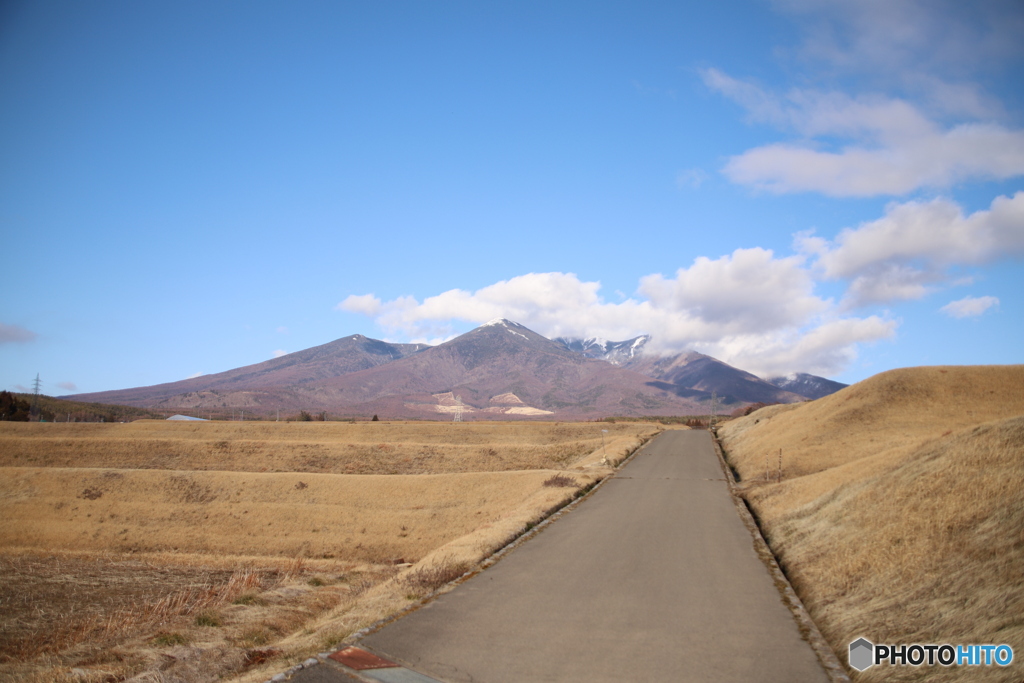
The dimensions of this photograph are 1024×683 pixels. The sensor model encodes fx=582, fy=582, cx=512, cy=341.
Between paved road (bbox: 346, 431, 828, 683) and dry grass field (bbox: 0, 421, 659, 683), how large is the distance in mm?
1566

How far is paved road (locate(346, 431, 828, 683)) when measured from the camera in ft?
29.0

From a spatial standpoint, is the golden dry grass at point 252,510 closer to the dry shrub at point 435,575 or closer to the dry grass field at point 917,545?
the dry shrub at point 435,575

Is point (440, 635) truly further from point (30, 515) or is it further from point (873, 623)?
point (30, 515)

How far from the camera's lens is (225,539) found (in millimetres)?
31906

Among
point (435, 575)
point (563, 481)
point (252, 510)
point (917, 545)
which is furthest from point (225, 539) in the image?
point (917, 545)

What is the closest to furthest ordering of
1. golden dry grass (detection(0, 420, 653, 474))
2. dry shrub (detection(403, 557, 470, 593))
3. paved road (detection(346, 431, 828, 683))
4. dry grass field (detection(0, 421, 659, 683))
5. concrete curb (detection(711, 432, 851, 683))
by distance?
paved road (detection(346, 431, 828, 683))
concrete curb (detection(711, 432, 851, 683))
dry grass field (detection(0, 421, 659, 683))
dry shrub (detection(403, 557, 470, 593))
golden dry grass (detection(0, 420, 653, 474))

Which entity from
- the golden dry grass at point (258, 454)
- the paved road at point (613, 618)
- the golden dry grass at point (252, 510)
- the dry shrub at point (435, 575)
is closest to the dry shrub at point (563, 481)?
the golden dry grass at point (252, 510)

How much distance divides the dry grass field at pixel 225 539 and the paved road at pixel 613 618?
1.57 m

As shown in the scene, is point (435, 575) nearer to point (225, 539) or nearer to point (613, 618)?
point (613, 618)

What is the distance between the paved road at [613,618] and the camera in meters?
8.84

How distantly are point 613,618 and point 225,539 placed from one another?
2782 cm

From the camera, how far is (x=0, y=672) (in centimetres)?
1089

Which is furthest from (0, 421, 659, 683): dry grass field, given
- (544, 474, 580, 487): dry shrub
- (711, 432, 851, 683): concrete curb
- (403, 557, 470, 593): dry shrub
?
(711, 432, 851, 683): concrete curb

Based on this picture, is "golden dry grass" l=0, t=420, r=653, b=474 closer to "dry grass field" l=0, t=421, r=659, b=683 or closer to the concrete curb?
"dry grass field" l=0, t=421, r=659, b=683
